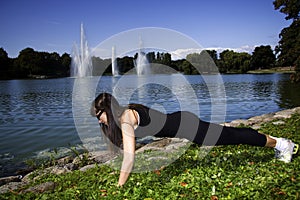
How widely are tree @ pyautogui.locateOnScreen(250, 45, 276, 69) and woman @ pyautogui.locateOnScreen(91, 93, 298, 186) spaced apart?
373 ft

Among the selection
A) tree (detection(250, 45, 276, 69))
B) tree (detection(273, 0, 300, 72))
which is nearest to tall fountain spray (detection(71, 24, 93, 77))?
tree (detection(273, 0, 300, 72))

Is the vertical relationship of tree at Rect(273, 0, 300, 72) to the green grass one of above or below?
above

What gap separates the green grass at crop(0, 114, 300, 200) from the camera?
13.7 feet

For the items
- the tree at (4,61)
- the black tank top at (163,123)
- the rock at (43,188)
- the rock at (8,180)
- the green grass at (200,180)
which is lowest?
the rock at (8,180)

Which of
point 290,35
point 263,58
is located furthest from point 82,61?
point 263,58

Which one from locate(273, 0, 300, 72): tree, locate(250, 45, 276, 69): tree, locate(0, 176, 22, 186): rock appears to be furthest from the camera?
locate(250, 45, 276, 69): tree

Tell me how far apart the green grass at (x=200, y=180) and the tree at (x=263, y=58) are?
4443 inches

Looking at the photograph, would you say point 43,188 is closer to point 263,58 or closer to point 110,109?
point 110,109

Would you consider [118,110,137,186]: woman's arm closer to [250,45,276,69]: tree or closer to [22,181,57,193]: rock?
[22,181,57,193]: rock

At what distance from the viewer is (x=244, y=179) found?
14.9 feet

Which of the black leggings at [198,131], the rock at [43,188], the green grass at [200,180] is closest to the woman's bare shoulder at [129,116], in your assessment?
the black leggings at [198,131]

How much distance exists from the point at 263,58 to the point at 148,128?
11661 cm

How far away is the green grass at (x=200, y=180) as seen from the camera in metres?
4.17

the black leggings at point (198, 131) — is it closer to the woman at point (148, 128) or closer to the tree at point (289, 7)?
the woman at point (148, 128)
